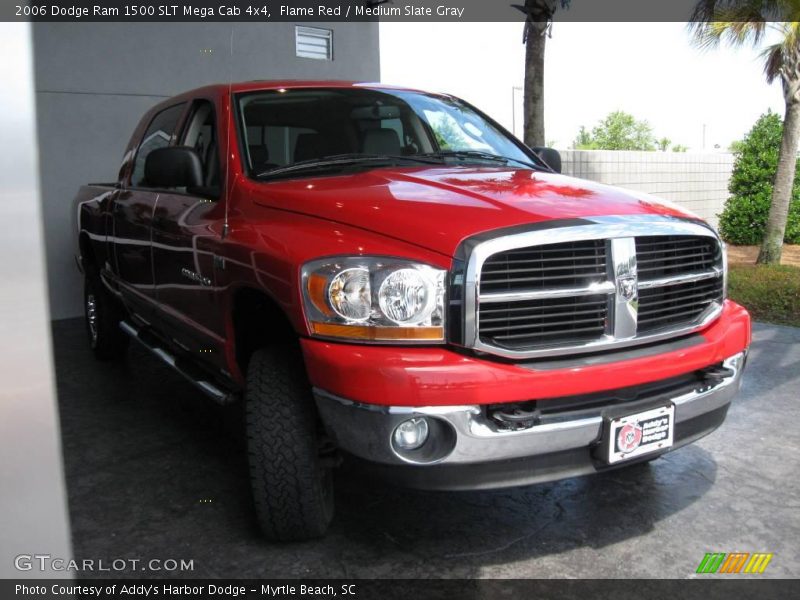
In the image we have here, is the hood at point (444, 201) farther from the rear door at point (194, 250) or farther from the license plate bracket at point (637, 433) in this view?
the license plate bracket at point (637, 433)

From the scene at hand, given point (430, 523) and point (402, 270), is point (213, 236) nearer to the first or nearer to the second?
point (402, 270)

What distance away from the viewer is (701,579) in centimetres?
272

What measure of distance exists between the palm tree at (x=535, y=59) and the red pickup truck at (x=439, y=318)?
189 inches

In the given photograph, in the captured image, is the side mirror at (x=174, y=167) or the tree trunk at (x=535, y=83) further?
the tree trunk at (x=535, y=83)

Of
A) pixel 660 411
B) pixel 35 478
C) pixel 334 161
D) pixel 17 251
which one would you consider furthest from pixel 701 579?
pixel 17 251

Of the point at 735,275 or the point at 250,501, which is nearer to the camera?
the point at 250,501

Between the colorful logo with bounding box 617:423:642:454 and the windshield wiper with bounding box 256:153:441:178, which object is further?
the windshield wiper with bounding box 256:153:441:178

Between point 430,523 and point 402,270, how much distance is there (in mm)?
1197

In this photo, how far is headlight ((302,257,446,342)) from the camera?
2492mm

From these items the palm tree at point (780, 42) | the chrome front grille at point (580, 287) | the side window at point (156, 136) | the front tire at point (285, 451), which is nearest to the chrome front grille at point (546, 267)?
the chrome front grille at point (580, 287)

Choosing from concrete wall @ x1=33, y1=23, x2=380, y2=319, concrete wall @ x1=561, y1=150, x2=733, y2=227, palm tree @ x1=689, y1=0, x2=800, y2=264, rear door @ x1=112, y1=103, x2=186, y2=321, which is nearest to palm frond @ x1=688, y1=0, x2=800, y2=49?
palm tree @ x1=689, y1=0, x2=800, y2=264

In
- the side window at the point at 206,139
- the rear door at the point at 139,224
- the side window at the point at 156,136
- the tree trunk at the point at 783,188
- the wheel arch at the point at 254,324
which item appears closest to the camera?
the wheel arch at the point at 254,324

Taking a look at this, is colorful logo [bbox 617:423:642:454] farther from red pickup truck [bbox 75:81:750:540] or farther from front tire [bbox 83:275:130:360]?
front tire [bbox 83:275:130:360]

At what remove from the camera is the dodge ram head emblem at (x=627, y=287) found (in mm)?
2668
